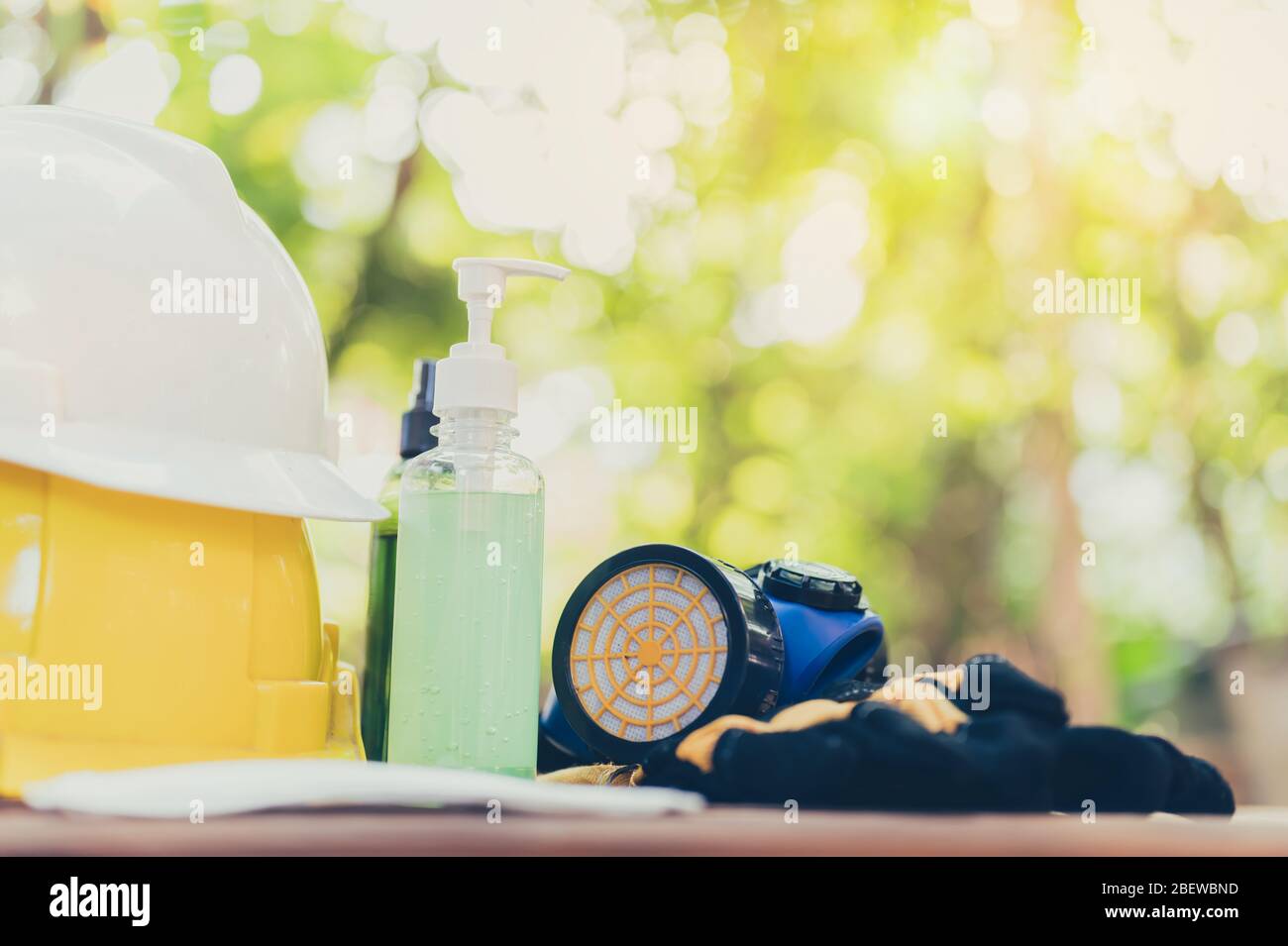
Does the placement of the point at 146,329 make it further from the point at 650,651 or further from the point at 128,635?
the point at 650,651

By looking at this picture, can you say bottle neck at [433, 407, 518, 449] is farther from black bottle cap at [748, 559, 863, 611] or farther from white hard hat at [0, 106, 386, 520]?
black bottle cap at [748, 559, 863, 611]

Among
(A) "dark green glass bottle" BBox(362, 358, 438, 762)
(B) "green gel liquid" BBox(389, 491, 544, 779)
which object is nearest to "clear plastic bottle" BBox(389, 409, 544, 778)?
(B) "green gel liquid" BBox(389, 491, 544, 779)

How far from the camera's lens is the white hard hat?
584 mm

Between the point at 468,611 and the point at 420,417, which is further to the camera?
the point at 420,417

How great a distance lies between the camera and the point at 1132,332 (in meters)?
3.77

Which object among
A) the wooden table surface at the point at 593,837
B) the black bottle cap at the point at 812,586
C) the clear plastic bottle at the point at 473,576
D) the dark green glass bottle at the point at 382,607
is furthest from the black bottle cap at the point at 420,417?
the wooden table surface at the point at 593,837

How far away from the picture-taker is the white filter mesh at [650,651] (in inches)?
24.9

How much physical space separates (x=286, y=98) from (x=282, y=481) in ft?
9.18

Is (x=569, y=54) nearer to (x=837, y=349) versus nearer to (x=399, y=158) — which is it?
(x=399, y=158)

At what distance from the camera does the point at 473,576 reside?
65cm

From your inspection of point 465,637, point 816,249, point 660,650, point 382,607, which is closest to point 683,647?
point 660,650

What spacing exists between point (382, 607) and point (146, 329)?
0.26 m

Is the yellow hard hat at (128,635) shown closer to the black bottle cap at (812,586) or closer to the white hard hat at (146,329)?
the white hard hat at (146,329)

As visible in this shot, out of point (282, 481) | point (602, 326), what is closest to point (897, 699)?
point (282, 481)
